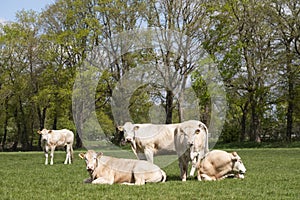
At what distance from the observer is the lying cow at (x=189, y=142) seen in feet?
41.7

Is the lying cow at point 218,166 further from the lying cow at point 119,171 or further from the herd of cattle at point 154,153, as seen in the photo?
the lying cow at point 119,171

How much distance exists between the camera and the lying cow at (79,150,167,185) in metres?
12.2

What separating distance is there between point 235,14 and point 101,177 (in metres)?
35.9

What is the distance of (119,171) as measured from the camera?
12359mm

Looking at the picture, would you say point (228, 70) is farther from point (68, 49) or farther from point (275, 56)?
point (68, 49)

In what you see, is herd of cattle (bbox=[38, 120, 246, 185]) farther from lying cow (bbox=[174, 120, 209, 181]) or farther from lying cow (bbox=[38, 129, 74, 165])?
lying cow (bbox=[38, 129, 74, 165])

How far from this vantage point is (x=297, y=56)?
42.1m

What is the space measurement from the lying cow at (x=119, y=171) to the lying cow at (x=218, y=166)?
1414 millimetres

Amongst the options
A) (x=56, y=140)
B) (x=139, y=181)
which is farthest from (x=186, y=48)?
(x=56, y=140)

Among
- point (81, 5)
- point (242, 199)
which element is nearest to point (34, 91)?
point (81, 5)

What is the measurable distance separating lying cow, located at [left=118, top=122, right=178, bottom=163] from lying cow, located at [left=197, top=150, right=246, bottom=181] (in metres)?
0.96

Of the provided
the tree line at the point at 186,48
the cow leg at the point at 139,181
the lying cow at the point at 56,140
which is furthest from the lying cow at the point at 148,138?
the lying cow at the point at 56,140

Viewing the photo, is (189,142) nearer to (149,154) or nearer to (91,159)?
(149,154)

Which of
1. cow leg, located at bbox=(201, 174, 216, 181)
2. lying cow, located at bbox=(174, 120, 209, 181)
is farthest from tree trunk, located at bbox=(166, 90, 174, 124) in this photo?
cow leg, located at bbox=(201, 174, 216, 181)
